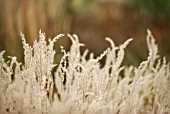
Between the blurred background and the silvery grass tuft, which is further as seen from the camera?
the blurred background

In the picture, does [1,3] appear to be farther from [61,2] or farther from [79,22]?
[79,22]

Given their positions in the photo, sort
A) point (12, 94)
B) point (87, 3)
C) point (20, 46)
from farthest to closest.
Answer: point (87, 3), point (20, 46), point (12, 94)

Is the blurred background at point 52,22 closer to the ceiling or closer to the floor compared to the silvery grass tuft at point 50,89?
closer to the ceiling

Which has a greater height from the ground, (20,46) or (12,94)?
(20,46)

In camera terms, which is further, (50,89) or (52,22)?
(52,22)

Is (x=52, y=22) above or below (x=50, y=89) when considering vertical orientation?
above

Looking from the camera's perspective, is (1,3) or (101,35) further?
(101,35)

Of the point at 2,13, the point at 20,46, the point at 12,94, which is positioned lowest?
the point at 12,94

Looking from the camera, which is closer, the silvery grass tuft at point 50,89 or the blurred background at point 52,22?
the silvery grass tuft at point 50,89

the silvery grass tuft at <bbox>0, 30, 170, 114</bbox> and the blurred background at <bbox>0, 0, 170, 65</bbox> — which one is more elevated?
the blurred background at <bbox>0, 0, 170, 65</bbox>

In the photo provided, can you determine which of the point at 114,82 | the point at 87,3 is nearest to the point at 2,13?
the point at 114,82

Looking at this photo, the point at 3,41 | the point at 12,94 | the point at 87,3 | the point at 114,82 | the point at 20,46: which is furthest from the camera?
the point at 87,3
